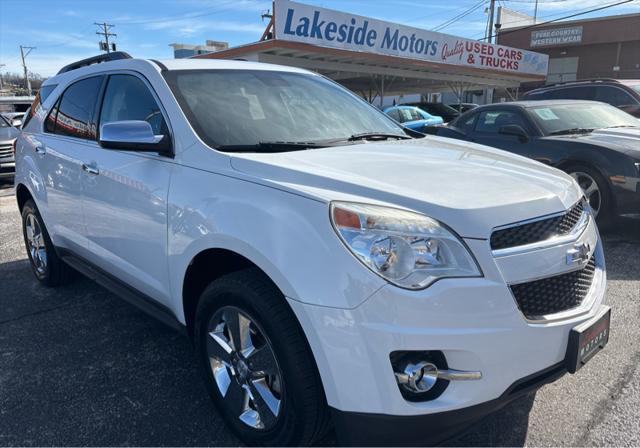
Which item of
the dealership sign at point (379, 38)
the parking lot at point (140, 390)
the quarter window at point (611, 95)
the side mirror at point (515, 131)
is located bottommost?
the parking lot at point (140, 390)

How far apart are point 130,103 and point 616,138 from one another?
17.4ft

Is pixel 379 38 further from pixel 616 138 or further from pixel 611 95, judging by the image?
pixel 616 138

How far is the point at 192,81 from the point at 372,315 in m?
1.89

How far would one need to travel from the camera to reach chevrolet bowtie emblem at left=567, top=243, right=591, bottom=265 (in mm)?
2062

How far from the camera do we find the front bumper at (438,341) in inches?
68.6

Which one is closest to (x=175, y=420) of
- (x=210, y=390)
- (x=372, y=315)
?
(x=210, y=390)

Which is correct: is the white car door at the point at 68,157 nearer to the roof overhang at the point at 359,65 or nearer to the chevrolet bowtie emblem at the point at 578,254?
the chevrolet bowtie emblem at the point at 578,254

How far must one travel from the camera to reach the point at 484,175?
2.30 m

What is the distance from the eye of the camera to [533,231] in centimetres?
200

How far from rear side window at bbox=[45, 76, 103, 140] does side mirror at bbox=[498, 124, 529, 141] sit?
498 cm

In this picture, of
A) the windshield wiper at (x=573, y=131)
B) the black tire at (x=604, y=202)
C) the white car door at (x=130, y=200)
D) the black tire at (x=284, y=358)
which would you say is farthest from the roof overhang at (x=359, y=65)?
the black tire at (x=284, y=358)

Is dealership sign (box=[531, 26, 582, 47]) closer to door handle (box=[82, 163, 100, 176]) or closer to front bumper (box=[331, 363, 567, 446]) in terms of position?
door handle (box=[82, 163, 100, 176])

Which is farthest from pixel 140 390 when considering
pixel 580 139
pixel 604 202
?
pixel 580 139

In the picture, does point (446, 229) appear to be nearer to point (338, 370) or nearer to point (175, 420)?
point (338, 370)
